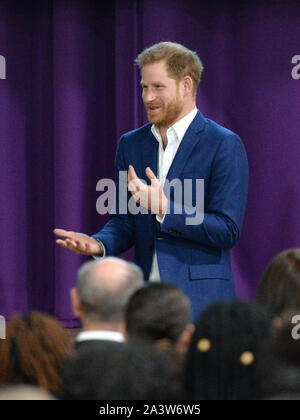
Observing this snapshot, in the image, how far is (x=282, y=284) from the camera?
7.05 feet

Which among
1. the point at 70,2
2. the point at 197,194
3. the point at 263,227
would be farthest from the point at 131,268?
the point at 70,2

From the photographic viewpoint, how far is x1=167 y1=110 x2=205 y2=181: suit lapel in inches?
110

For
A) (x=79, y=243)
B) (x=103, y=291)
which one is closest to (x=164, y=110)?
(x=79, y=243)

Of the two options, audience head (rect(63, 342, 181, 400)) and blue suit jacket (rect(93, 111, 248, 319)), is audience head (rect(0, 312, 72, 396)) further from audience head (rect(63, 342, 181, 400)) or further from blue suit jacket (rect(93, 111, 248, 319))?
blue suit jacket (rect(93, 111, 248, 319))

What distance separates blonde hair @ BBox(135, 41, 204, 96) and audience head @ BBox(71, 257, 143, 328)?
1.08 meters

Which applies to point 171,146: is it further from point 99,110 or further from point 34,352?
point 99,110

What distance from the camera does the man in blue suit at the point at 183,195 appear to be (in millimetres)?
2709

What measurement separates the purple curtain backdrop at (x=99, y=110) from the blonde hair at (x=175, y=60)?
1.37 meters

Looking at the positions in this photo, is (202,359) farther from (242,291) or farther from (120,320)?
(242,291)

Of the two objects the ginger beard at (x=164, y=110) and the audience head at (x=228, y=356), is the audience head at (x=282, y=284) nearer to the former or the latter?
the audience head at (x=228, y=356)

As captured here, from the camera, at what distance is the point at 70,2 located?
4.33 meters

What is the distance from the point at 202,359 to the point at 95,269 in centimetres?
54

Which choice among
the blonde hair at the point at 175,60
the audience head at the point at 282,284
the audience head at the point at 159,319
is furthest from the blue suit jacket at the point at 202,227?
the audience head at the point at 159,319

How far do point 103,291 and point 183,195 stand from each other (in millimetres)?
919
